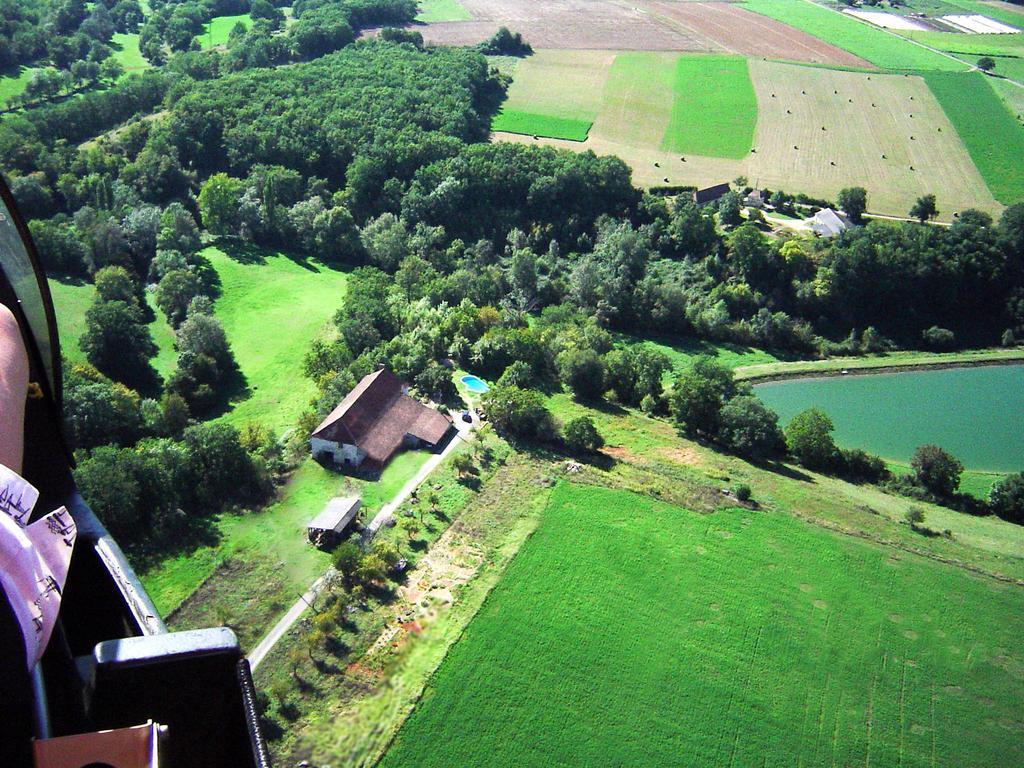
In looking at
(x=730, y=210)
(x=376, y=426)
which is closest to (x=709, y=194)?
(x=730, y=210)

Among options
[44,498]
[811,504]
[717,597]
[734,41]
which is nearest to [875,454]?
[811,504]

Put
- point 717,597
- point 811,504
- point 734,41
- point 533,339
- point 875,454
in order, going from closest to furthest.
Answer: point 717,597, point 811,504, point 875,454, point 533,339, point 734,41

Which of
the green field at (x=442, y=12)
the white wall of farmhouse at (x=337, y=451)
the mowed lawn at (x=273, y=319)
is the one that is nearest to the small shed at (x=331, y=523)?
the white wall of farmhouse at (x=337, y=451)

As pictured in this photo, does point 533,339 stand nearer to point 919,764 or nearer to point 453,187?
point 453,187

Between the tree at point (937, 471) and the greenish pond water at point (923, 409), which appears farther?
the greenish pond water at point (923, 409)

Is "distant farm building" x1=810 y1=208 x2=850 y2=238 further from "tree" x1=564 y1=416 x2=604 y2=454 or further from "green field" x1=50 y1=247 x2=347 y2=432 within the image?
"green field" x1=50 y1=247 x2=347 y2=432

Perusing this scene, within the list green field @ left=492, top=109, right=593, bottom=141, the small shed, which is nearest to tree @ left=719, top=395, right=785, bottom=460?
the small shed

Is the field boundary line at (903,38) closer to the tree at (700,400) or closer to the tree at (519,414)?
the tree at (700,400)
